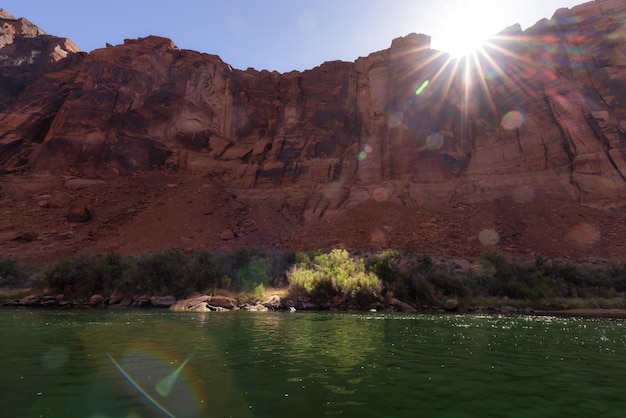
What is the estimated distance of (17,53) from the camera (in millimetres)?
61875

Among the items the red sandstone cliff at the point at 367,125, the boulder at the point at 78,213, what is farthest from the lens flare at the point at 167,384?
the boulder at the point at 78,213

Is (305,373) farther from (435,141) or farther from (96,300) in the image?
(435,141)

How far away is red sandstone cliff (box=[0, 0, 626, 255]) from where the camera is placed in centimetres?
4259

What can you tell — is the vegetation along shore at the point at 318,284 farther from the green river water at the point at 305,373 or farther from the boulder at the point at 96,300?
the green river water at the point at 305,373

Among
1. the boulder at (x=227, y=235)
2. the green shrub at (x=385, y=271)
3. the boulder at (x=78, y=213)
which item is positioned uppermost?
the boulder at (x=78, y=213)

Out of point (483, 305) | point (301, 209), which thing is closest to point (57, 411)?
point (483, 305)

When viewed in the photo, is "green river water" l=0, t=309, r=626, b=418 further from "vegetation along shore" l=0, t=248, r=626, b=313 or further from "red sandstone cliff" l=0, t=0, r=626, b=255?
"red sandstone cliff" l=0, t=0, r=626, b=255

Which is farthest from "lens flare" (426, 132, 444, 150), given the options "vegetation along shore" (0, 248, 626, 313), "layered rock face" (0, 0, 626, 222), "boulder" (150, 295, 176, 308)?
"boulder" (150, 295, 176, 308)

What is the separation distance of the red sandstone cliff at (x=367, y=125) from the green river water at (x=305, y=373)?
30.2m

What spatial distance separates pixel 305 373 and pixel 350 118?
53.6m

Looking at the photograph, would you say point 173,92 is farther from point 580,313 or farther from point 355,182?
point 580,313

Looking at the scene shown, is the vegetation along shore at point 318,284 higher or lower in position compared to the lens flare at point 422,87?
lower

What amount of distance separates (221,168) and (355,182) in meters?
19.4

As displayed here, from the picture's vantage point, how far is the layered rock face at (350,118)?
45188 mm
